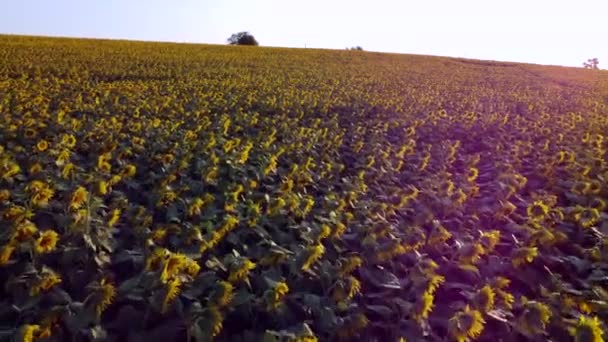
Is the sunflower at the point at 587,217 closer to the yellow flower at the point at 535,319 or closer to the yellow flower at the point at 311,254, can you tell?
the yellow flower at the point at 535,319

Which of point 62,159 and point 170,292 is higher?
point 62,159

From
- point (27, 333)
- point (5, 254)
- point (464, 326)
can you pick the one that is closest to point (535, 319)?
point (464, 326)

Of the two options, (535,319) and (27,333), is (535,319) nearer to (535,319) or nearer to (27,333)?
(535,319)

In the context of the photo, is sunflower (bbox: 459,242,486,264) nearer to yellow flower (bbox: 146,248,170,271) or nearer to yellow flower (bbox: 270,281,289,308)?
yellow flower (bbox: 270,281,289,308)

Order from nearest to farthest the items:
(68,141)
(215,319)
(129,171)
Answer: (215,319) < (129,171) < (68,141)

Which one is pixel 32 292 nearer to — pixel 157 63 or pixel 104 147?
pixel 104 147

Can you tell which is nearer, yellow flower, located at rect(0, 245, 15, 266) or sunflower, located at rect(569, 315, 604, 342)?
sunflower, located at rect(569, 315, 604, 342)

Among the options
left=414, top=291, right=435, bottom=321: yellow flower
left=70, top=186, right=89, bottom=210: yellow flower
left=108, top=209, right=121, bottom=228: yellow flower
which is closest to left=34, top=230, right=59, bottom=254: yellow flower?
left=108, top=209, right=121, bottom=228: yellow flower

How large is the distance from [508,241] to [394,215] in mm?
788

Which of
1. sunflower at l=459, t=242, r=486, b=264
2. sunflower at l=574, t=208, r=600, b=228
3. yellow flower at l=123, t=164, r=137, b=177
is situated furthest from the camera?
yellow flower at l=123, t=164, r=137, b=177

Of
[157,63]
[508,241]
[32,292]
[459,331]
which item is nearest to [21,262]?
[32,292]

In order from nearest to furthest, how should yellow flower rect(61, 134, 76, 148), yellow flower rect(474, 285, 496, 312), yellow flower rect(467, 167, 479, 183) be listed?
yellow flower rect(474, 285, 496, 312), yellow flower rect(61, 134, 76, 148), yellow flower rect(467, 167, 479, 183)

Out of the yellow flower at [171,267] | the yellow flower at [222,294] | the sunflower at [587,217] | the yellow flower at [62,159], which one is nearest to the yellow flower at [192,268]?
the yellow flower at [171,267]

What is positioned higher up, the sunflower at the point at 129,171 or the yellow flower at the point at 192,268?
the sunflower at the point at 129,171
